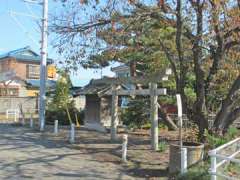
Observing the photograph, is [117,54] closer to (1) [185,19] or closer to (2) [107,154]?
(1) [185,19]

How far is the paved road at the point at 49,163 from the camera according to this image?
12012 mm

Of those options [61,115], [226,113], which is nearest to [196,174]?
[226,113]

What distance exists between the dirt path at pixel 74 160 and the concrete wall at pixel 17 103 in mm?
24417

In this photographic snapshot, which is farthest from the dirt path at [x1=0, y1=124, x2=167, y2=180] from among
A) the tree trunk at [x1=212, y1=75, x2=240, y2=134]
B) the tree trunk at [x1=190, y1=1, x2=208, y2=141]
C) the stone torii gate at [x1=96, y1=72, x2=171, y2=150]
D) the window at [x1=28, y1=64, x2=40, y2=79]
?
the window at [x1=28, y1=64, x2=40, y2=79]

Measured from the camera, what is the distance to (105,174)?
12.3 m

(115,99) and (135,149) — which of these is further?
(115,99)

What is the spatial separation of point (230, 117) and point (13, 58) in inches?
1801

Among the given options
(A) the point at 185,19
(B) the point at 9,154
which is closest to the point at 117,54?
(A) the point at 185,19

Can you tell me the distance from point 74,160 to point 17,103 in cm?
3164

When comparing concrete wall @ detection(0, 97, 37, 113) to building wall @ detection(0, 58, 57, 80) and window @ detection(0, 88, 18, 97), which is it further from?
building wall @ detection(0, 58, 57, 80)

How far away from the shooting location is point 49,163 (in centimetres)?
1380

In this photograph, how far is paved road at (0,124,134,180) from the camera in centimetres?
1201

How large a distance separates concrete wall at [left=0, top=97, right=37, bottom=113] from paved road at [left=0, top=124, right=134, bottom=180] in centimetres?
2566

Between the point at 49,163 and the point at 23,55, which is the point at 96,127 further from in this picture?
the point at 23,55
